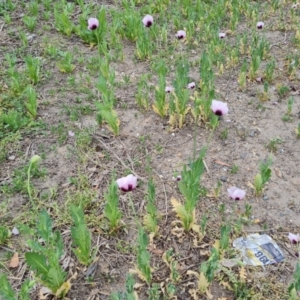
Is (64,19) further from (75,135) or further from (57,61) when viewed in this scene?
(75,135)

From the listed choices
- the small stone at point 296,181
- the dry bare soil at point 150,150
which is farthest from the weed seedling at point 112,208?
the small stone at point 296,181

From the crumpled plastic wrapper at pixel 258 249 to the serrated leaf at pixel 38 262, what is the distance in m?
1.12

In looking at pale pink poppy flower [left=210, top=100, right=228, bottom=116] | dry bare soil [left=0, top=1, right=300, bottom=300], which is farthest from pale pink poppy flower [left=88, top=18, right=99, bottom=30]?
pale pink poppy flower [left=210, top=100, right=228, bottom=116]

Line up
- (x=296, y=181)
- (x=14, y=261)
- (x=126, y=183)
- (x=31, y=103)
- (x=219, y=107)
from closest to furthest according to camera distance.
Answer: (x=126, y=183) → (x=14, y=261) → (x=219, y=107) → (x=296, y=181) → (x=31, y=103)

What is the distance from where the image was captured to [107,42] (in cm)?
471

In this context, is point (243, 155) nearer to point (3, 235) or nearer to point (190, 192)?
point (190, 192)

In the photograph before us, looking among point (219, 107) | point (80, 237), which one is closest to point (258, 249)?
point (219, 107)

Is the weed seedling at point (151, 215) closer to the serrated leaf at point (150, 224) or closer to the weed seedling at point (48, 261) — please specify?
the serrated leaf at point (150, 224)

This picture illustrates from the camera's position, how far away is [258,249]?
2.46 meters

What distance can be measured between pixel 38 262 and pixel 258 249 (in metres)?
1.28

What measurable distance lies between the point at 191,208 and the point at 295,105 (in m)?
1.83

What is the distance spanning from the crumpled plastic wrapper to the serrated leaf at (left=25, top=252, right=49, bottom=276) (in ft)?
3.68

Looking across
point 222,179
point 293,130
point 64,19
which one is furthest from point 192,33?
point 222,179

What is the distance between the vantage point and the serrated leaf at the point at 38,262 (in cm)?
204
